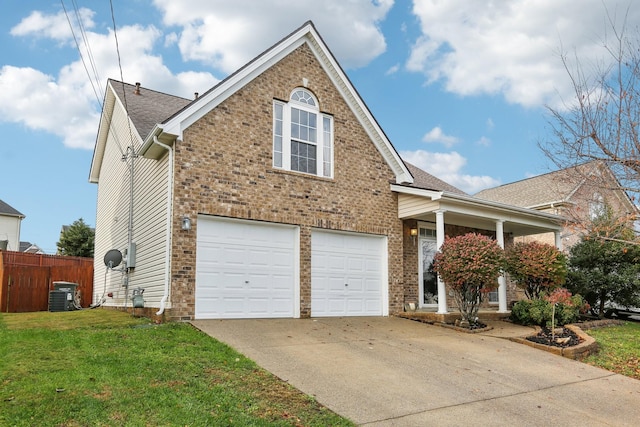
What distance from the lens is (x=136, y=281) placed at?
41.5 feet

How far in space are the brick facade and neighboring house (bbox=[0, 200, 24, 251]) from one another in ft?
110

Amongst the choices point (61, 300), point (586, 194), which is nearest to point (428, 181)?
point (586, 194)

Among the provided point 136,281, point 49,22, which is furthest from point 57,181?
point 49,22

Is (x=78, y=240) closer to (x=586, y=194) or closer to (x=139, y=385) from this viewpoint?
(x=139, y=385)

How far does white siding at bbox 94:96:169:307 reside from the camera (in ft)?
36.6

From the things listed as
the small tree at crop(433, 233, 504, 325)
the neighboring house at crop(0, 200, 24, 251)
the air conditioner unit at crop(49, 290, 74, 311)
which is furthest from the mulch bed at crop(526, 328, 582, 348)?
the neighboring house at crop(0, 200, 24, 251)

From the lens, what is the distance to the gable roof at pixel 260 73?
35.2ft

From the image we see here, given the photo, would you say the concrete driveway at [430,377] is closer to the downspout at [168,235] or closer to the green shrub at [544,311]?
the downspout at [168,235]

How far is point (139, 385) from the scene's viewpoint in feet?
18.5

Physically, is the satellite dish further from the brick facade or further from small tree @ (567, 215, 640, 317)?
small tree @ (567, 215, 640, 317)

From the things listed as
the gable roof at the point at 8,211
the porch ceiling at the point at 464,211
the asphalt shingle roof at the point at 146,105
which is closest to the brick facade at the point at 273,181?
the porch ceiling at the point at 464,211

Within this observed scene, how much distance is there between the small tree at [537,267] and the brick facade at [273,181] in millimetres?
3120

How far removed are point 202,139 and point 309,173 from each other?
296 centimetres

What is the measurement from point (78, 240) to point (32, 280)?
16.0m
